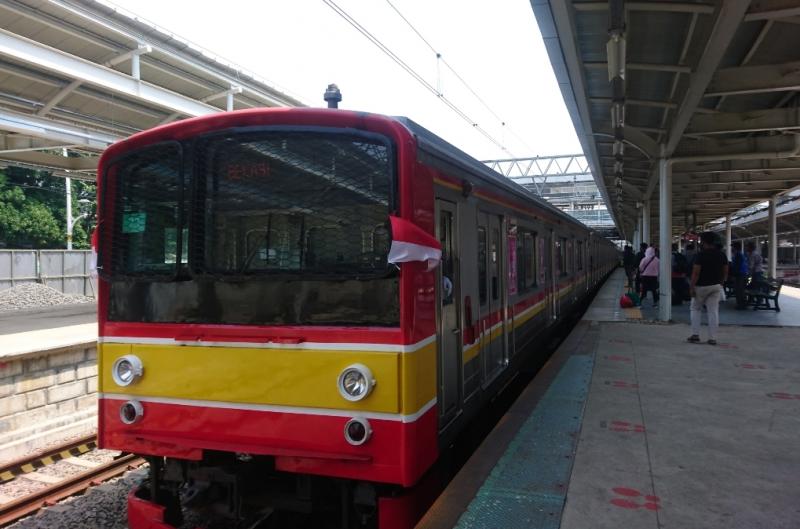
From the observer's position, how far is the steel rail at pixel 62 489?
505 cm

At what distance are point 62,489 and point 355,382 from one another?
13.9 ft

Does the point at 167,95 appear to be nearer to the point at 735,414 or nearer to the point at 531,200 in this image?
the point at 531,200

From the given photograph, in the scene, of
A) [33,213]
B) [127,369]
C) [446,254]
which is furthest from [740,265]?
[33,213]

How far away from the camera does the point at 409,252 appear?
2979mm

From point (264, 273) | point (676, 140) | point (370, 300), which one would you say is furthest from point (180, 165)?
point (676, 140)

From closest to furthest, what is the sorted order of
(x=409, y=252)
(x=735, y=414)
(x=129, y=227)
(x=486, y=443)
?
(x=409, y=252)
(x=129, y=227)
(x=486, y=443)
(x=735, y=414)

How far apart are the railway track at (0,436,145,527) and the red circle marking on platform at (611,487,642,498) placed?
3666 mm

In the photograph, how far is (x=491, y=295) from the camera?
5.16 metres

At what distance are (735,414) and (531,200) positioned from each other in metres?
3.20

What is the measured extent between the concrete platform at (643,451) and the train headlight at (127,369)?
6.61 feet

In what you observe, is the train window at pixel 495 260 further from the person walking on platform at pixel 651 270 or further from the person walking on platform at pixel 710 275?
the person walking on platform at pixel 651 270

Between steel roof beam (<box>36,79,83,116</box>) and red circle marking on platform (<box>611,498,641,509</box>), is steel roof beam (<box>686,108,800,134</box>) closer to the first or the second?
red circle marking on platform (<box>611,498,641,509</box>)

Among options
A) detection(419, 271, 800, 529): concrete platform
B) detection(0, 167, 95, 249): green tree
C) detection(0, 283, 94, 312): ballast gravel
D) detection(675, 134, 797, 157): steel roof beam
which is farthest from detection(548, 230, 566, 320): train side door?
detection(0, 167, 95, 249): green tree

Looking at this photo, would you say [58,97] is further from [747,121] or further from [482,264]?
[747,121]
